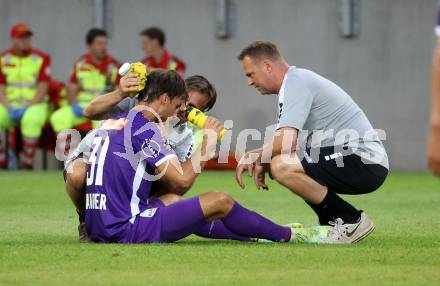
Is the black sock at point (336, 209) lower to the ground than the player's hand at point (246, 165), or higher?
lower

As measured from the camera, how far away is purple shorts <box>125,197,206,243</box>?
286 inches

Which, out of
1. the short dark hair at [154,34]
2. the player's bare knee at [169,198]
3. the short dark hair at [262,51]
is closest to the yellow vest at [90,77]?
the short dark hair at [154,34]

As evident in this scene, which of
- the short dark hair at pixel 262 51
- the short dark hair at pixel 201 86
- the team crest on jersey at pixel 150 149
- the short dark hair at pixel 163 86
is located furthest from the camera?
the short dark hair at pixel 201 86

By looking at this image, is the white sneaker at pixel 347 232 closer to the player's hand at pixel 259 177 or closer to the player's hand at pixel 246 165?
the player's hand at pixel 259 177

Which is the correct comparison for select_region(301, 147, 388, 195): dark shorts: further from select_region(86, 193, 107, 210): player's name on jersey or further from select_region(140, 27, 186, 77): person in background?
select_region(140, 27, 186, 77): person in background

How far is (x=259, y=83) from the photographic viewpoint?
26.2 feet

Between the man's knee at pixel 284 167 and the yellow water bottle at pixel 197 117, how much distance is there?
391 mm

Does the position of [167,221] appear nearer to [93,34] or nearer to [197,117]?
[197,117]

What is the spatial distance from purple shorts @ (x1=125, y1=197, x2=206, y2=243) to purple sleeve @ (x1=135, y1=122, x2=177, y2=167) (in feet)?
0.94

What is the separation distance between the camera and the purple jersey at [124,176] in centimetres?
728

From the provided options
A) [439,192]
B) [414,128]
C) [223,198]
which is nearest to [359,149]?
[223,198]

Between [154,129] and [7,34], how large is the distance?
1079 cm

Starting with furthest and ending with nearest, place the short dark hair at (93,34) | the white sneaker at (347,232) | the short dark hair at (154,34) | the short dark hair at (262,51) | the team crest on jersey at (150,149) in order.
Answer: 1. the short dark hair at (154,34)
2. the short dark hair at (93,34)
3. the short dark hair at (262,51)
4. the white sneaker at (347,232)
5. the team crest on jersey at (150,149)

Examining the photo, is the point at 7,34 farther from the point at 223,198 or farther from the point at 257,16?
the point at 223,198
